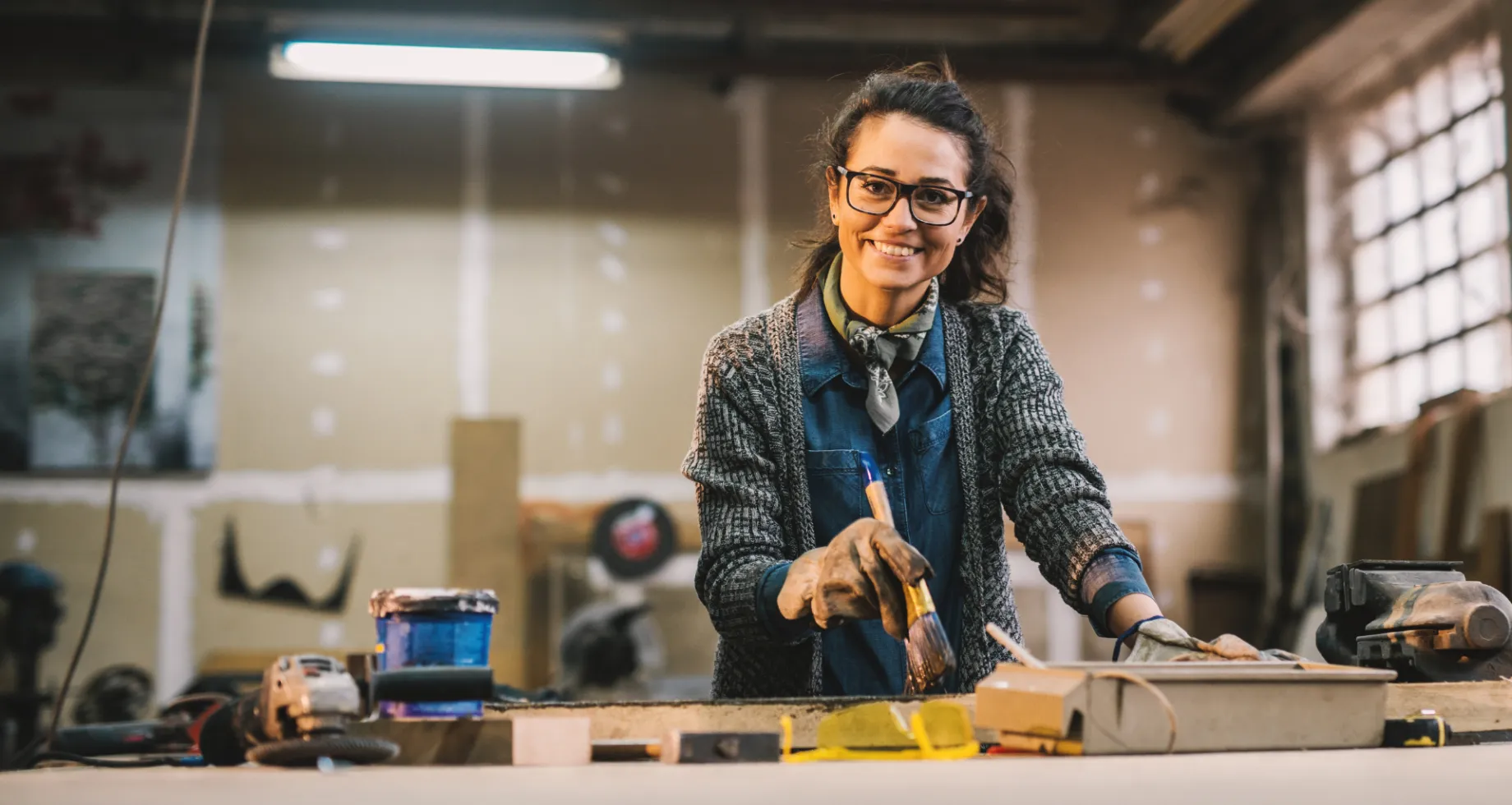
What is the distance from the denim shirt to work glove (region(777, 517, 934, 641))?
390 mm

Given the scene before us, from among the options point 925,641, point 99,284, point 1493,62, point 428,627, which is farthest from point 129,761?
point 1493,62

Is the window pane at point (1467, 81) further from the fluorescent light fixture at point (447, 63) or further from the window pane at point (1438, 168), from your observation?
the fluorescent light fixture at point (447, 63)

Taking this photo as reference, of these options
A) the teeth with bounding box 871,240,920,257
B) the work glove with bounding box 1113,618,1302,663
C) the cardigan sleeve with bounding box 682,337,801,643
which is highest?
the teeth with bounding box 871,240,920,257

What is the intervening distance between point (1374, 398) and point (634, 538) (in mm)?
2678

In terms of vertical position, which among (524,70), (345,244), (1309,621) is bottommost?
(1309,621)

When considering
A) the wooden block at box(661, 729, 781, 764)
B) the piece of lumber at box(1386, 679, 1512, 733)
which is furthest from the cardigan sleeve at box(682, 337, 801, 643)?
the piece of lumber at box(1386, 679, 1512, 733)

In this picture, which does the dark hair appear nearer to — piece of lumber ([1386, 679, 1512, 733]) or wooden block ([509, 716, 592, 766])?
piece of lumber ([1386, 679, 1512, 733])

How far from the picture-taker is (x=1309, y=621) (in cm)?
507

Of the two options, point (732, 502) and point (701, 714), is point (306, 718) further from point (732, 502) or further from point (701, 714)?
point (732, 502)

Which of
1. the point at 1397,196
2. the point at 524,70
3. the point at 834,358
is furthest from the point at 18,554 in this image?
the point at 1397,196

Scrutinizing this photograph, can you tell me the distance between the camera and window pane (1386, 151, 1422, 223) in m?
4.96

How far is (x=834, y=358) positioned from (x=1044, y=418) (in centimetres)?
28

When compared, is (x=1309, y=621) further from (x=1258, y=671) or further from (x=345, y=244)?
(x=1258, y=671)

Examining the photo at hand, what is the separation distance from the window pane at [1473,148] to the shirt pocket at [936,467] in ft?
11.1
